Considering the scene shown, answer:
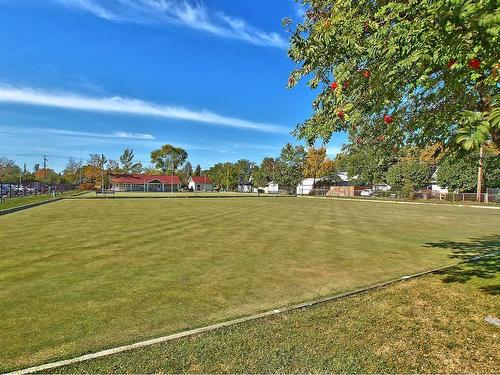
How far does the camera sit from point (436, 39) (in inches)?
163

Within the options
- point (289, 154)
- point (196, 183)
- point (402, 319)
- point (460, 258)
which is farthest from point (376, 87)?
point (196, 183)

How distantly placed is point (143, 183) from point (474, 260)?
108m

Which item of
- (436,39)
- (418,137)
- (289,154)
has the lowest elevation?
(418,137)

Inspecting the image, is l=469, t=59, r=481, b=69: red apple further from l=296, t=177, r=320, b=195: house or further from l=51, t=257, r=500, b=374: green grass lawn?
l=296, t=177, r=320, b=195: house

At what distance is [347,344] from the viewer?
425 cm

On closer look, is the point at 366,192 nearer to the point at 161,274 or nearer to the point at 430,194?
the point at 430,194

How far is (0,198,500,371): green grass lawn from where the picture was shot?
4688 millimetres

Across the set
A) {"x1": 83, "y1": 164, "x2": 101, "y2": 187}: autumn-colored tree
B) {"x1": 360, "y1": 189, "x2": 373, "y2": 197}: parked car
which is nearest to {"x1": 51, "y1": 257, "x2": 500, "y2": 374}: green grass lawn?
{"x1": 360, "y1": 189, "x2": 373, "y2": 197}: parked car

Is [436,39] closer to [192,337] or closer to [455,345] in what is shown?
[455,345]

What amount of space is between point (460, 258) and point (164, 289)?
8259 mm

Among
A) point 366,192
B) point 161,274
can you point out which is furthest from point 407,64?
point 366,192

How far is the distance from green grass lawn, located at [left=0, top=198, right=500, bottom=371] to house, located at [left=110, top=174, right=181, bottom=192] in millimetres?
93863

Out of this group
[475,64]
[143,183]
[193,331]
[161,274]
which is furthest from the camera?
[143,183]

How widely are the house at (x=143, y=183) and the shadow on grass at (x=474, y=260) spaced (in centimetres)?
9631
